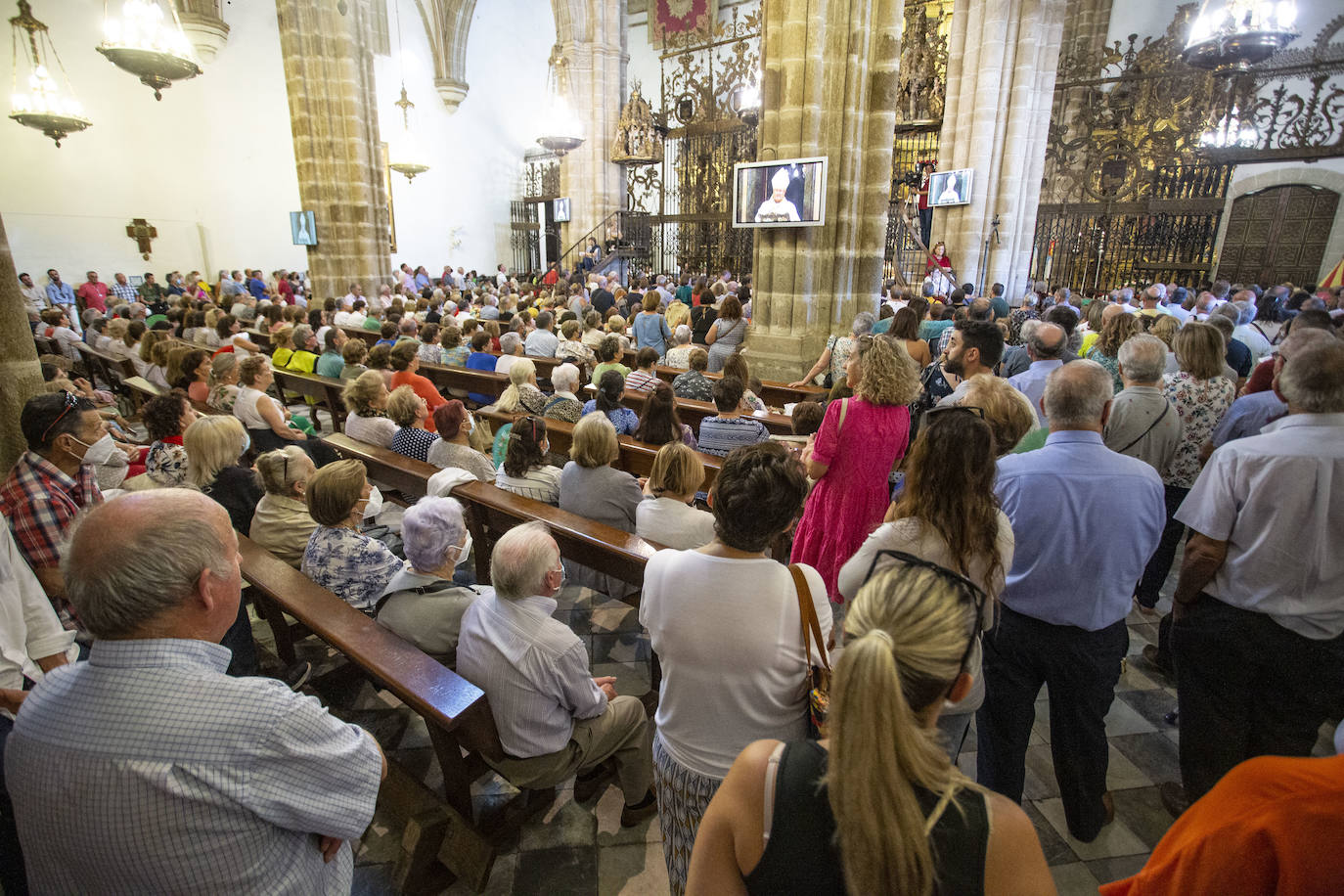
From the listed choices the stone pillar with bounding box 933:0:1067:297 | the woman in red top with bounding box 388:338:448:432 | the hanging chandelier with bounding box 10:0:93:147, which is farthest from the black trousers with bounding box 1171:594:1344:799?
the hanging chandelier with bounding box 10:0:93:147

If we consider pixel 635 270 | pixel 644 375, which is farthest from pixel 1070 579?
pixel 635 270

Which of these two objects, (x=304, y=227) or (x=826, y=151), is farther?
(x=304, y=227)

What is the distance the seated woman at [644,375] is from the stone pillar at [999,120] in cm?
873

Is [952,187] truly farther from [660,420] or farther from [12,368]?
[12,368]

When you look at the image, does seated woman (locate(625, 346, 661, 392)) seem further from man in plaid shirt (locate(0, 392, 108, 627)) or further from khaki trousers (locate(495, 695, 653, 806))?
man in plaid shirt (locate(0, 392, 108, 627))

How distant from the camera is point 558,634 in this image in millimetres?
2002

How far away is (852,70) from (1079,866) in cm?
661

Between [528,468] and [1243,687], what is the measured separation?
305 centimetres

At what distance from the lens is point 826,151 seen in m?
6.49

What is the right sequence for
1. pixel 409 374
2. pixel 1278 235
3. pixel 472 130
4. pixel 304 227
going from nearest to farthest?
pixel 409 374, pixel 304 227, pixel 1278 235, pixel 472 130

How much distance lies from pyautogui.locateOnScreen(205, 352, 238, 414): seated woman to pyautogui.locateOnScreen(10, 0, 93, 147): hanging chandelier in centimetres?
904

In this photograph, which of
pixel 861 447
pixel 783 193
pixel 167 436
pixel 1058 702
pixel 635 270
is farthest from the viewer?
pixel 635 270

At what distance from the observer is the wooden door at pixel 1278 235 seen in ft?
39.9

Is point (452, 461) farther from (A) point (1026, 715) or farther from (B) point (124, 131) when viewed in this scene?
(B) point (124, 131)
